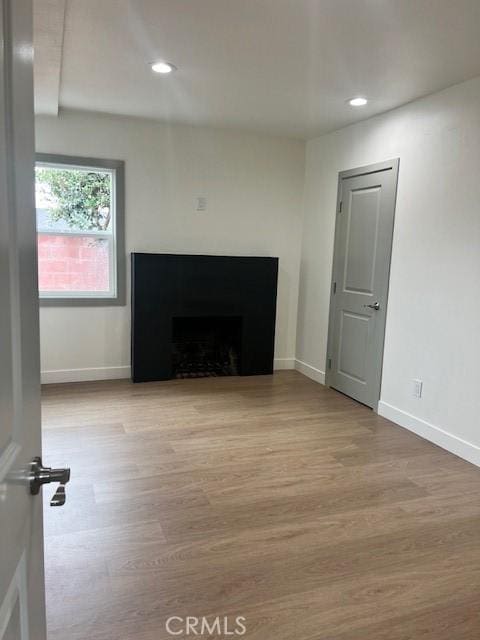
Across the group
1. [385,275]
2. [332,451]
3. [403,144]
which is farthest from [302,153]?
[332,451]

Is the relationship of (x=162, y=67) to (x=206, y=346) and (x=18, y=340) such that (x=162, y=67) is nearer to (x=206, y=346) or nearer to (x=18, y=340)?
(x=18, y=340)

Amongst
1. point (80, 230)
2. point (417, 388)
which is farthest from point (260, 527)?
point (80, 230)

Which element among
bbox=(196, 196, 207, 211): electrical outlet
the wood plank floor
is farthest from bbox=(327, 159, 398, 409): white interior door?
bbox=(196, 196, 207, 211): electrical outlet

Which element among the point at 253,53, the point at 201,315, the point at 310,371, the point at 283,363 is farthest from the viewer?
the point at 283,363

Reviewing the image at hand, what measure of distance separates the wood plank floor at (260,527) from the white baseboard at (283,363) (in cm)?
151

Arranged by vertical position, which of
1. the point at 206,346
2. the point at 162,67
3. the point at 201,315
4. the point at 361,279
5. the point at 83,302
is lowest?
the point at 206,346

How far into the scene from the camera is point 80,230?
4.50 m

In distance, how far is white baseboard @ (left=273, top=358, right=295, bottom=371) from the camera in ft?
17.8

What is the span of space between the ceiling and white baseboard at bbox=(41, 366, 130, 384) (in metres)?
2.38

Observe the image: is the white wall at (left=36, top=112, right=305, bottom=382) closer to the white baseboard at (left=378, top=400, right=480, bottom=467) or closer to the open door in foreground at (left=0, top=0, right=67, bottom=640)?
the white baseboard at (left=378, top=400, right=480, bottom=467)

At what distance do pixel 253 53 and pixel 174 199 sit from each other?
2.10m

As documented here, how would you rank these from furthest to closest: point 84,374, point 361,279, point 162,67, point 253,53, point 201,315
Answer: point 201,315
point 84,374
point 361,279
point 162,67
point 253,53

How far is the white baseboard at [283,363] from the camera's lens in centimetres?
541

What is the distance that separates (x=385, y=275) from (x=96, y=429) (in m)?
2.60
